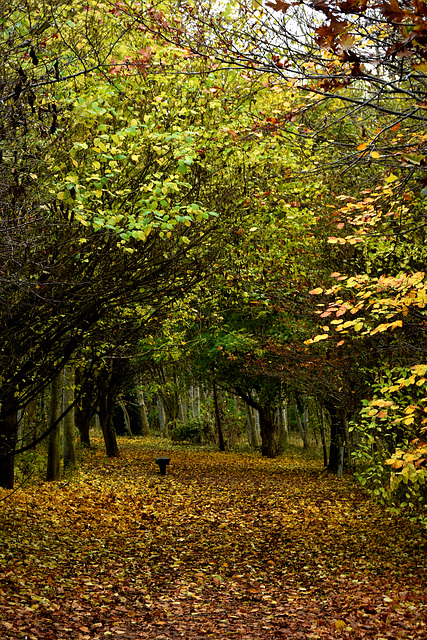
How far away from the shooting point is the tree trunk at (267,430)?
24781 millimetres

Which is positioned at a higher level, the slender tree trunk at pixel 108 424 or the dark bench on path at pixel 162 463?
the slender tree trunk at pixel 108 424

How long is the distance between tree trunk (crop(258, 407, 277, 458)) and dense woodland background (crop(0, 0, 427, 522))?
7.36 metres

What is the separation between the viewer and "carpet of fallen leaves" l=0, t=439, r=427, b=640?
6730mm

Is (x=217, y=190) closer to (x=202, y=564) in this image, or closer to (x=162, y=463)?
(x=202, y=564)

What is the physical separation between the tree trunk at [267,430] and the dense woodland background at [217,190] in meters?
7.36

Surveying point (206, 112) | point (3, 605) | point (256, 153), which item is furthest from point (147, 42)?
point (3, 605)

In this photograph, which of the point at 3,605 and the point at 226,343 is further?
the point at 226,343

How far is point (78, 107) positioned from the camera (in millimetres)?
6008

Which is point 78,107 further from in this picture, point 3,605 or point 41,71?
point 3,605

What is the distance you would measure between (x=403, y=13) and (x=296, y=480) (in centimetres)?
1780

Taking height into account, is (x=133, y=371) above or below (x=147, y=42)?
below

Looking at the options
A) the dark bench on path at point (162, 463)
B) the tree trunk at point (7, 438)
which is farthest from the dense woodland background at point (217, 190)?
the dark bench on path at point (162, 463)

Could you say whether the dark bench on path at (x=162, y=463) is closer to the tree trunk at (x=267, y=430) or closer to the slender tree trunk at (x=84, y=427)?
the tree trunk at (x=267, y=430)

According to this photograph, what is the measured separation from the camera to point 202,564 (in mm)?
9703
